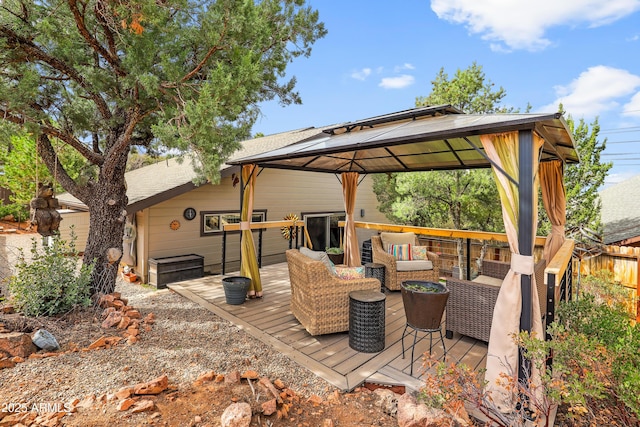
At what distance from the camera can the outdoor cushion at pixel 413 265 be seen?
5477mm

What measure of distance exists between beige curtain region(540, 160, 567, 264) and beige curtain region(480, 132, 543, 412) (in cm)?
262

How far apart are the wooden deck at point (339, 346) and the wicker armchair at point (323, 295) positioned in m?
0.18

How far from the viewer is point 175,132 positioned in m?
3.76

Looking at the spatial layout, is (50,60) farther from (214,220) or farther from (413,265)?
(413,265)

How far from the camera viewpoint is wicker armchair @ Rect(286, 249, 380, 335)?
371 centimetres

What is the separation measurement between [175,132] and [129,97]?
50.7 inches

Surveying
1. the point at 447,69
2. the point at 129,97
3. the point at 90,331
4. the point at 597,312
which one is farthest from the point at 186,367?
the point at 447,69

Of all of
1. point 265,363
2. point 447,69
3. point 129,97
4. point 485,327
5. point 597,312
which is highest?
point 447,69

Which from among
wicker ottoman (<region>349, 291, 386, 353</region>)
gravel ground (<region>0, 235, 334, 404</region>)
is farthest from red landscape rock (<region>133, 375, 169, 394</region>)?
wicker ottoman (<region>349, 291, 386, 353</region>)

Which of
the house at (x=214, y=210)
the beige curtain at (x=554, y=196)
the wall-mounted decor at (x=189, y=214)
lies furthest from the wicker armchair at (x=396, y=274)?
the wall-mounted decor at (x=189, y=214)

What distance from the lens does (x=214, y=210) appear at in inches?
307

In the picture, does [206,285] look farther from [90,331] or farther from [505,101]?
[505,101]

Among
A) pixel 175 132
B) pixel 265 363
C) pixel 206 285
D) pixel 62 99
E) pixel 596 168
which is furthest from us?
pixel 596 168

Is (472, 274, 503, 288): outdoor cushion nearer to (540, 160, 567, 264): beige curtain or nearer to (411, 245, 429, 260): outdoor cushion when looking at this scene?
(540, 160, 567, 264): beige curtain
